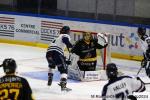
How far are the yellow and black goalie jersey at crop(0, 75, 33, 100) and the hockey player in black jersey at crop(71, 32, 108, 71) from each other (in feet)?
21.5

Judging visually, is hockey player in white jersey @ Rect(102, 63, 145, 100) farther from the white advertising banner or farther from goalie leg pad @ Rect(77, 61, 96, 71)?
the white advertising banner

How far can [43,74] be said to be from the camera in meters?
13.9

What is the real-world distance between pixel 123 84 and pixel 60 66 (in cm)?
516

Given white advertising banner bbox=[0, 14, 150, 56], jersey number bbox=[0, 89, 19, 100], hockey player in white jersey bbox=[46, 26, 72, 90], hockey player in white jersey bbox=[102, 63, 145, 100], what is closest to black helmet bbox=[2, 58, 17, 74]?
jersey number bbox=[0, 89, 19, 100]

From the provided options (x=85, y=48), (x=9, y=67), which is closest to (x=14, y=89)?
(x=9, y=67)

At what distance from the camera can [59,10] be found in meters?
19.8

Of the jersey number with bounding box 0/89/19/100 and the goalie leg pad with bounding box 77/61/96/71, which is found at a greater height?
the jersey number with bounding box 0/89/19/100

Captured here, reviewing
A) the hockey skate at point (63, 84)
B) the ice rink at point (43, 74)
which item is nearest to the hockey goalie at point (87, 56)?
the ice rink at point (43, 74)

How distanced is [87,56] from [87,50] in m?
0.15

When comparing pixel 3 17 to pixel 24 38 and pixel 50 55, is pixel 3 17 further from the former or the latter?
pixel 50 55

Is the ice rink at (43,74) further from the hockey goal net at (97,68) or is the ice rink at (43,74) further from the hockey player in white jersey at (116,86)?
the hockey player in white jersey at (116,86)

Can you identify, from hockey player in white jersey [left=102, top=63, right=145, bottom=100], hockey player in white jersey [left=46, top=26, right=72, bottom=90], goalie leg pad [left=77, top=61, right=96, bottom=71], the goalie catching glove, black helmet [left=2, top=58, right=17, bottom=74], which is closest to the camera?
black helmet [left=2, top=58, right=17, bottom=74]

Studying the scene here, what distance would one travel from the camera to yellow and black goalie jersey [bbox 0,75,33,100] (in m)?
6.29

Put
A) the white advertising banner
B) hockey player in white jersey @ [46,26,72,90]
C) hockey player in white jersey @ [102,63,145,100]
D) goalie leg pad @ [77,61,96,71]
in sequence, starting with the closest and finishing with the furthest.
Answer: hockey player in white jersey @ [102,63,145,100] < hockey player in white jersey @ [46,26,72,90] < goalie leg pad @ [77,61,96,71] < the white advertising banner
